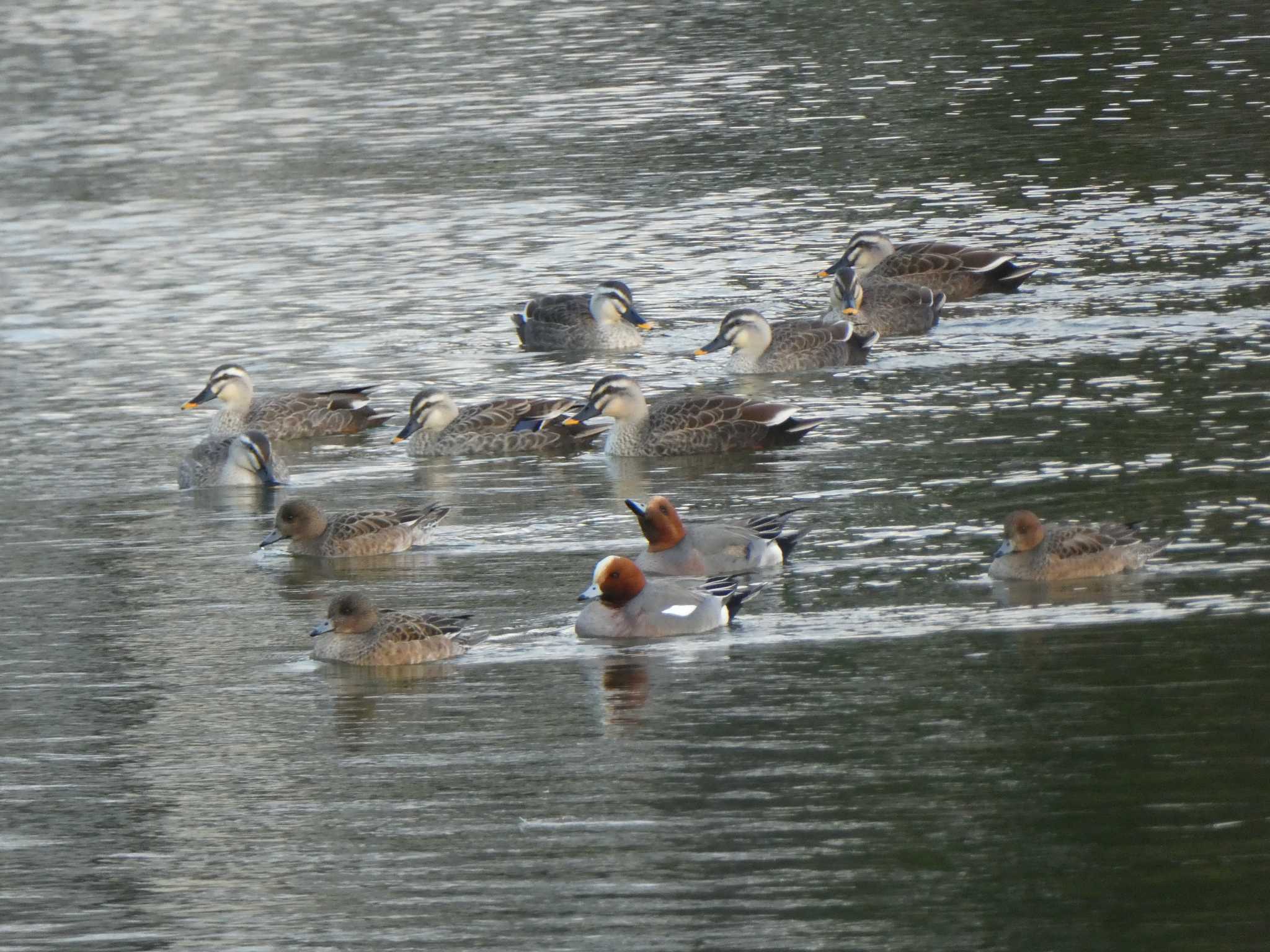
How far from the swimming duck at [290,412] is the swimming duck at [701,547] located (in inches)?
249

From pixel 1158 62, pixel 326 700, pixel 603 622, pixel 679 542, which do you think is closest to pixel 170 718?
pixel 326 700

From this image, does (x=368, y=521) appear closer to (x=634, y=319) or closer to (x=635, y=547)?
(x=635, y=547)

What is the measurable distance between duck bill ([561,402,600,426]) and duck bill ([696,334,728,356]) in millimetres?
2631

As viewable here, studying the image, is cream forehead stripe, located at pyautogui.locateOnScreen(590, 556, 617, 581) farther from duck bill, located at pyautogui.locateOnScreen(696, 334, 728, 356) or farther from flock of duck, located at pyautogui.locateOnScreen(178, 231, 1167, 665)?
duck bill, located at pyautogui.locateOnScreen(696, 334, 728, 356)

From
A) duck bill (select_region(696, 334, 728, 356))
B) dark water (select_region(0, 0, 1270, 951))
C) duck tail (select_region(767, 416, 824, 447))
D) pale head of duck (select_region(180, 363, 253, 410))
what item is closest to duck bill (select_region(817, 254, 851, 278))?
dark water (select_region(0, 0, 1270, 951))

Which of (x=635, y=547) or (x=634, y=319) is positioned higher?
(x=635, y=547)

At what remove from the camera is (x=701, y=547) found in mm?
15102

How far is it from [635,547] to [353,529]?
6.71 feet

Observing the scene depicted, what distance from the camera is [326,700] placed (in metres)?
13.3

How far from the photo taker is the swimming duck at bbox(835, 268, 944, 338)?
23.3 m

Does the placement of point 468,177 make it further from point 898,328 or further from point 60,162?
point 898,328

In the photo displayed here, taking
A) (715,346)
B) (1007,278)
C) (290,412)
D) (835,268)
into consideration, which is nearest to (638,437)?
(715,346)

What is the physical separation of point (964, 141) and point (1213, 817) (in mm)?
24758

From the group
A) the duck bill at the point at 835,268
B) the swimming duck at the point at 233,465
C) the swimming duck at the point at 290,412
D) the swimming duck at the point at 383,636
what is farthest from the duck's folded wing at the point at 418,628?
the duck bill at the point at 835,268
